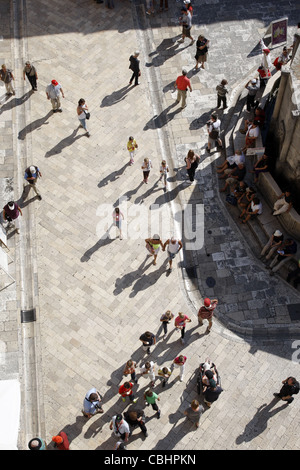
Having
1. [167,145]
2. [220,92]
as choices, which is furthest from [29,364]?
[220,92]

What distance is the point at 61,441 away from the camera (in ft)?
54.0

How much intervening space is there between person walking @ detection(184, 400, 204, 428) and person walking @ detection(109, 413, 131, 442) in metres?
2.01

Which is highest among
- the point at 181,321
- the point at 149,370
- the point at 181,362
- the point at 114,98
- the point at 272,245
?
the point at 114,98

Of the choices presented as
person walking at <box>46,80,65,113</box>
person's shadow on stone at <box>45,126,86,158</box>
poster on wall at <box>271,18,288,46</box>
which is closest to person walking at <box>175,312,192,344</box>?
person's shadow on stone at <box>45,126,86,158</box>

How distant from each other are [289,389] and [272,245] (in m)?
5.41

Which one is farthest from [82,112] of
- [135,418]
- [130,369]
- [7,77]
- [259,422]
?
[259,422]

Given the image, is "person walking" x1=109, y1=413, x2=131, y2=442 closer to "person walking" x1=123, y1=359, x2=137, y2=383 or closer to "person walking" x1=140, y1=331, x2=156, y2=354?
"person walking" x1=123, y1=359, x2=137, y2=383

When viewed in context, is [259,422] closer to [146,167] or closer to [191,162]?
[191,162]

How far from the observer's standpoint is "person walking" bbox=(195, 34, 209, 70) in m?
24.6

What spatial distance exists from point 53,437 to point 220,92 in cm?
1543

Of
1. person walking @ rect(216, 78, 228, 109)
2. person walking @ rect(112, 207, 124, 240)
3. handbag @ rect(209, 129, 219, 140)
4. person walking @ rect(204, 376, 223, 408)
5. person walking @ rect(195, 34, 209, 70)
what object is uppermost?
person walking @ rect(195, 34, 209, 70)

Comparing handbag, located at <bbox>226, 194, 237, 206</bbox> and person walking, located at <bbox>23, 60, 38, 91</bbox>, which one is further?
person walking, located at <bbox>23, 60, 38, 91</bbox>

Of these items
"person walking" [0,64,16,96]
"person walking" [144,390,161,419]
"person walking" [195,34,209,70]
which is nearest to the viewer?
"person walking" [144,390,161,419]

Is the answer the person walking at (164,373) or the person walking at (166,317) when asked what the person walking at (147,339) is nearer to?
the person walking at (166,317)
